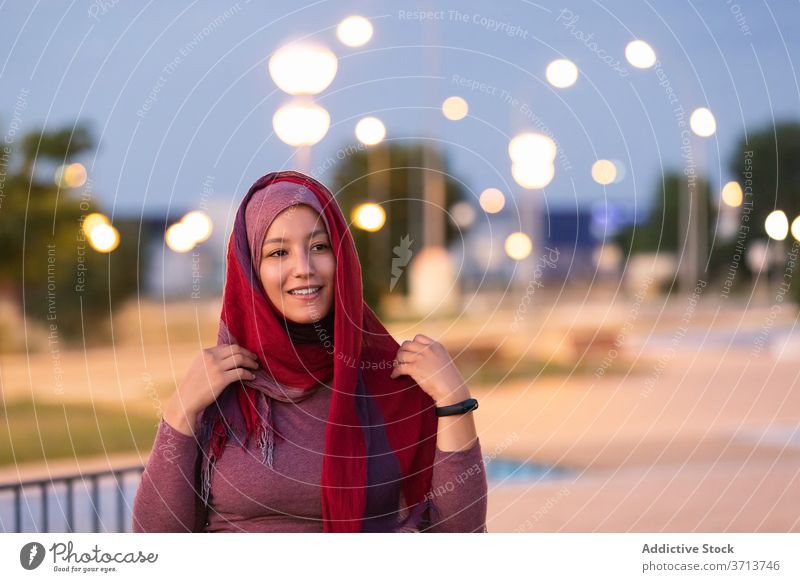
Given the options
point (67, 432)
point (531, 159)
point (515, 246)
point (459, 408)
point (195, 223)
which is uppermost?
point (531, 159)

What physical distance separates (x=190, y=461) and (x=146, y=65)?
5.23ft

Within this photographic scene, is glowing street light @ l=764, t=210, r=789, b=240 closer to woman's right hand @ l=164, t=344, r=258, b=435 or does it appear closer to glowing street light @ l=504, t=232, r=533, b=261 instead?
glowing street light @ l=504, t=232, r=533, b=261

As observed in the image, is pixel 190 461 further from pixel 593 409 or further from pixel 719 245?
pixel 719 245

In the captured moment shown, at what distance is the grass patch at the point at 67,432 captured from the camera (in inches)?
299

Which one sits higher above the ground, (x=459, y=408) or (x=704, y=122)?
(x=704, y=122)

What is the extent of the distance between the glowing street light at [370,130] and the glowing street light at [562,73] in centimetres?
51

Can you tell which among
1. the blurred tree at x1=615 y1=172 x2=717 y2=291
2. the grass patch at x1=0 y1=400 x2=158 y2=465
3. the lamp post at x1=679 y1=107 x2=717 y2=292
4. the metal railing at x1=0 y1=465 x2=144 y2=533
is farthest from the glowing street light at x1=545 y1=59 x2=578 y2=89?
the blurred tree at x1=615 y1=172 x2=717 y2=291

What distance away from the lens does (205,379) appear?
2.02 meters

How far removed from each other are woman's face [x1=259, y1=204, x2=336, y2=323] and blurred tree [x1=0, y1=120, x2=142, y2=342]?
4.48 meters

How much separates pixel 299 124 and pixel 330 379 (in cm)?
95

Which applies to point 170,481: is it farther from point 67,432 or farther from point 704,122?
point 67,432

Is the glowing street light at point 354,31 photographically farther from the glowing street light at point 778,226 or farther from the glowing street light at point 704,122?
the glowing street light at point 778,226

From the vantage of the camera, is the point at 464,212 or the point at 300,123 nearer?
the point at 300,123

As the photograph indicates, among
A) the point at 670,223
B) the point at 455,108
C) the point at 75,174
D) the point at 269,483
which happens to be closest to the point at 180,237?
the point at 269,483
